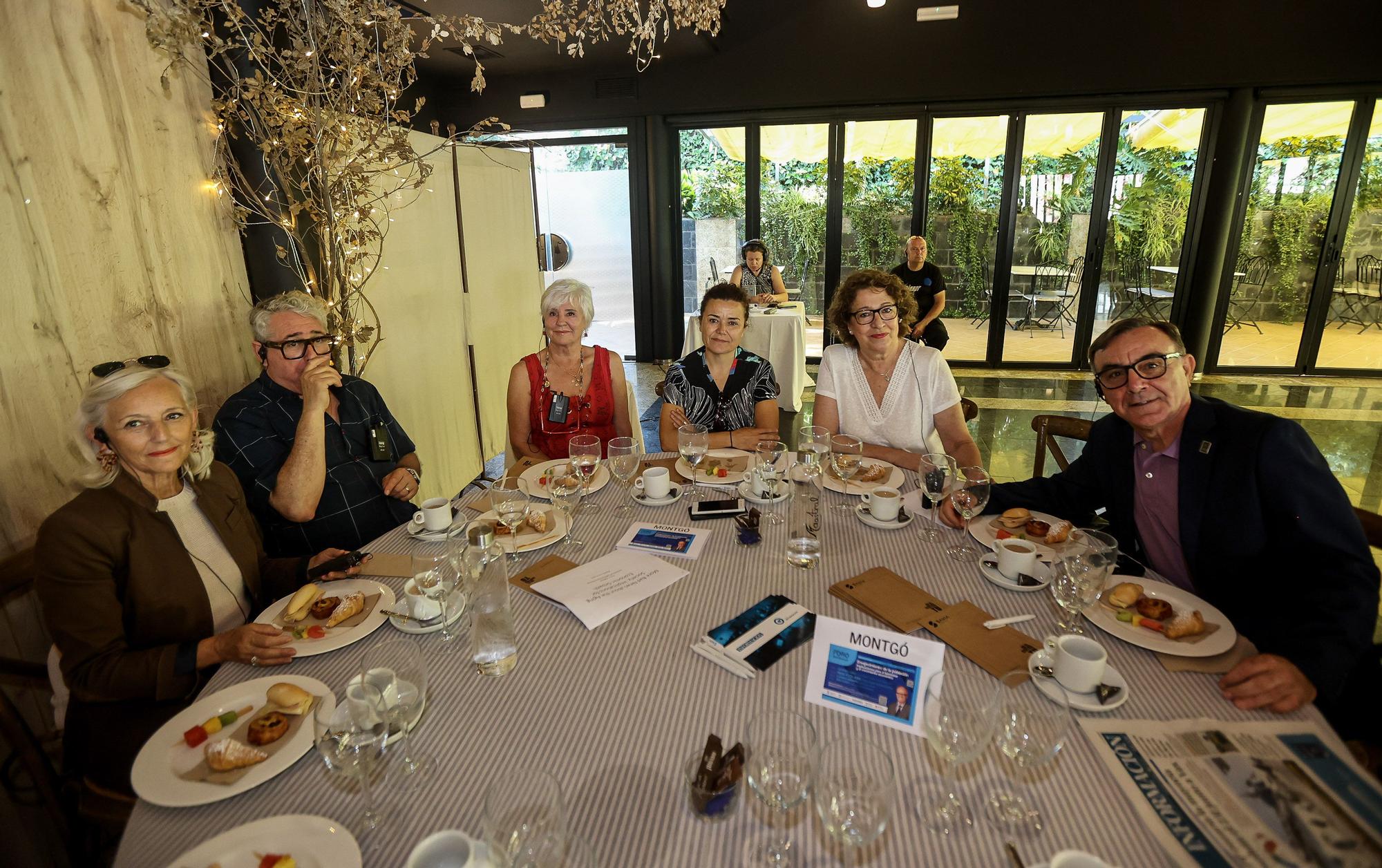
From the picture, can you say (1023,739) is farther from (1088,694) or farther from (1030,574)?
(1030,574)

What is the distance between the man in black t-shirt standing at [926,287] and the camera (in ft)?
22.2

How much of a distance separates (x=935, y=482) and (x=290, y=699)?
1.54 metres

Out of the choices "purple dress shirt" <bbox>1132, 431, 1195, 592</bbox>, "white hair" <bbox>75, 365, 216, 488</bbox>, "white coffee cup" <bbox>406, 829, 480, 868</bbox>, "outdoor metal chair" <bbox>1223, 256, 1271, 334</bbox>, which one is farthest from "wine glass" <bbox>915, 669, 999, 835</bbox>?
"outdoor metal chair" <bbox>1223, 256, 1271, 334</bbox>

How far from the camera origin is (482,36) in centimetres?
305

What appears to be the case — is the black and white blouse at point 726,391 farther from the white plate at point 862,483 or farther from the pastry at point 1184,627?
the pastry at point 1184,627

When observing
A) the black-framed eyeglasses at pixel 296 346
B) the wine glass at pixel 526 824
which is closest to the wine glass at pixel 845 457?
the wine glass at pixel 526 824

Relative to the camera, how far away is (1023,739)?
1.06 meters

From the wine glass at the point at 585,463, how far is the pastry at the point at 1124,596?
136cm

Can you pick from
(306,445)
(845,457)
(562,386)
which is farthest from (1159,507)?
(306,445)

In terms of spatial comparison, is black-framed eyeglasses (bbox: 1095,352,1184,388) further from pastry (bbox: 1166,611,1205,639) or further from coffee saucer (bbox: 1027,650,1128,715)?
coffee saucer (bbox: 1027,650,1128,715)

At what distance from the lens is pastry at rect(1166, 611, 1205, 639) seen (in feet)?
4.45

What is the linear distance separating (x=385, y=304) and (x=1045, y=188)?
7.02 metres

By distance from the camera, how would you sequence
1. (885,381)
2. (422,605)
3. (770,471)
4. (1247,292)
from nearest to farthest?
(422,605) < (770,471) < (885,381) < (1247,292)

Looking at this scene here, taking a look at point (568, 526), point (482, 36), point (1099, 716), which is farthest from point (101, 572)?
point (482, 36)
